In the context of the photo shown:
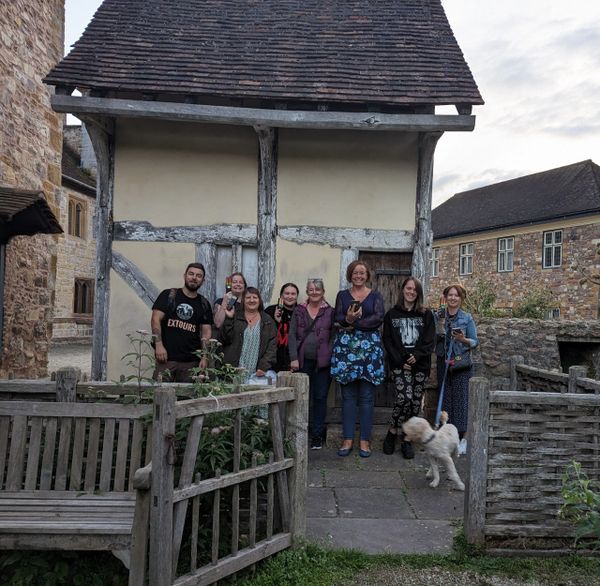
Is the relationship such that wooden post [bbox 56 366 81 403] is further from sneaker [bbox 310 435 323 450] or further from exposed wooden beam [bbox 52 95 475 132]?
exposed wooden beam [bbox 52 95 475 132]

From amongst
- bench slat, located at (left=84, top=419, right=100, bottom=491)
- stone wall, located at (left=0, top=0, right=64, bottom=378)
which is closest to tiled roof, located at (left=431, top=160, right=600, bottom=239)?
stone wall, located at (left=0, top=0, right=64, bottom=378)

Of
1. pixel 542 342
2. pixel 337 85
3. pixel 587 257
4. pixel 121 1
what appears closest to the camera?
pixel 337 85

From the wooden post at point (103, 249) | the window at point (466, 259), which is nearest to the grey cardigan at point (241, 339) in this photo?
the wooden post at point (103, 249)

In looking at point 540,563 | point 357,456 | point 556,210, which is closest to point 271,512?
point 540,563

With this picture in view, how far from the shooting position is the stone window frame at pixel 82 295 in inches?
937

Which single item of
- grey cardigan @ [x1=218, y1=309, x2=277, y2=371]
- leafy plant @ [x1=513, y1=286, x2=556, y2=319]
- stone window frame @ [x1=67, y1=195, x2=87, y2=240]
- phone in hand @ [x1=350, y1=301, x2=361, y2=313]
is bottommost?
grey cardigan @ [x1=218, y1=309, x2=277, y2=371]

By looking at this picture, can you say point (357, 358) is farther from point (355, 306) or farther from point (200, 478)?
point (200, 478)

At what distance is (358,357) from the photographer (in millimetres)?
5734

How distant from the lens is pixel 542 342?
23.5 ft

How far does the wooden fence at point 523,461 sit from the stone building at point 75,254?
790 inches

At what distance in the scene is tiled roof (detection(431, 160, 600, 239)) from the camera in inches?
856

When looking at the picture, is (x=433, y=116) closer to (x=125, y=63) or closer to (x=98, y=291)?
(x=125, y=63)

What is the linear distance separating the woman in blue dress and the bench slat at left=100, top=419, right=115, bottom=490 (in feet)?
8.70

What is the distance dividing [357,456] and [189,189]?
3659 mm
